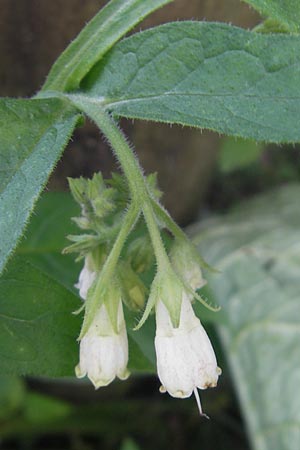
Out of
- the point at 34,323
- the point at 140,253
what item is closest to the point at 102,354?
the point at 34,323

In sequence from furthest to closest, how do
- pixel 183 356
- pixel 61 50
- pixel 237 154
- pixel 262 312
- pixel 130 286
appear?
pixel 237 154 < pixel 262 312 < pixel 61 50 < pixel 130 286 < pixel 183 356

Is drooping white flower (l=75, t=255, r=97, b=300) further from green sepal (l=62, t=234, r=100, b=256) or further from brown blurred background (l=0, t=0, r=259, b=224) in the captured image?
brown blurred background (l=0, t=0, r=259, b=224)

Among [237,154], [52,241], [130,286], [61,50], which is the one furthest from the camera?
[237,154]

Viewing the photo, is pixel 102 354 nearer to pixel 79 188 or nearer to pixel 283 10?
pixel 79 188

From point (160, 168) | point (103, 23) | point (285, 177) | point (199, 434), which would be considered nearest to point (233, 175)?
point (285, 177)

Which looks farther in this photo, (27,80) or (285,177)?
(285,177)

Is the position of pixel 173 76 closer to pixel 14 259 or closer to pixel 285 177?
pixel 14 259
